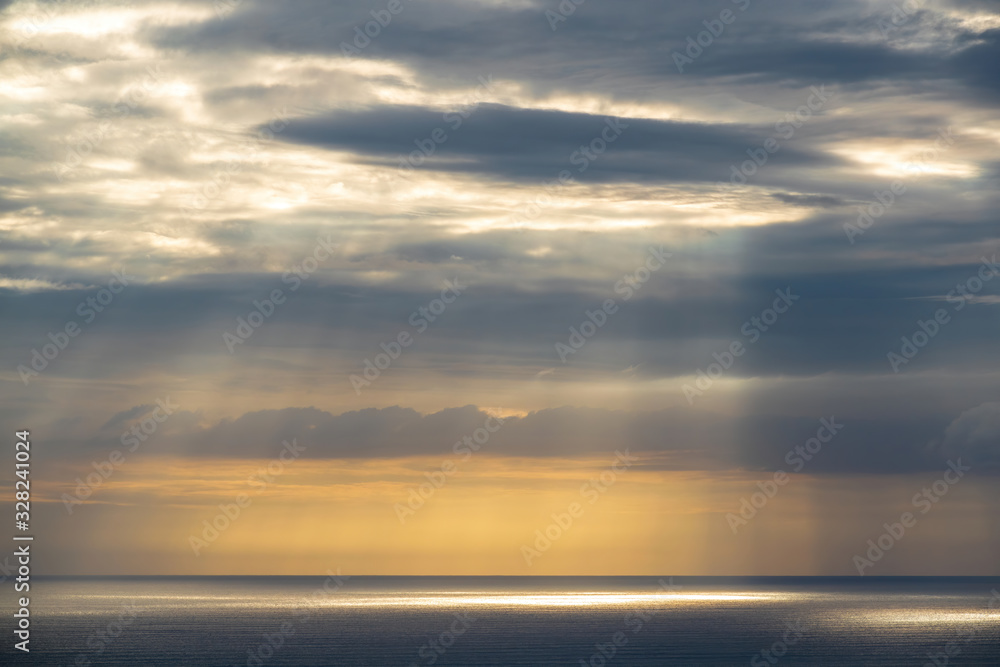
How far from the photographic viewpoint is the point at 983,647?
623ft

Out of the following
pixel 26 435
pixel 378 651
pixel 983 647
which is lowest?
pixel 983 647

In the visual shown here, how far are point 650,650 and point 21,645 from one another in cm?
11770

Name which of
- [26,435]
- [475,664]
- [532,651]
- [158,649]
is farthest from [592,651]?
[26,435]

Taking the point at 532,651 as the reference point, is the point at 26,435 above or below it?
above

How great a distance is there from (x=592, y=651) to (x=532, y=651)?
430 inches

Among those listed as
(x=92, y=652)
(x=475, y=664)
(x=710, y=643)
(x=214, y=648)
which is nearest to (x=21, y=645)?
(x=92, y=652)

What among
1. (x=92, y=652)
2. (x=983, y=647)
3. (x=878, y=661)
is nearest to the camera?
→ (x=878, y=661)

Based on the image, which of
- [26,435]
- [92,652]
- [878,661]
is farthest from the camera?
[92,652]

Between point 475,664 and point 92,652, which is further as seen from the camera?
point 92,652

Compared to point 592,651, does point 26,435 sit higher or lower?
higher

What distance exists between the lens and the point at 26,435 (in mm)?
72250

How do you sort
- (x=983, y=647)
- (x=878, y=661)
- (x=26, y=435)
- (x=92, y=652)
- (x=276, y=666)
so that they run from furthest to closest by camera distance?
(x=983, y=647), (x=92, y=652), (x=878, y=661), (x=276, y=666), (x=26, y=435)

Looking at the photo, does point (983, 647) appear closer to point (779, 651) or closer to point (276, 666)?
point (779, 651)

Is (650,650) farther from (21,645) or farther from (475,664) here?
(21,645)
